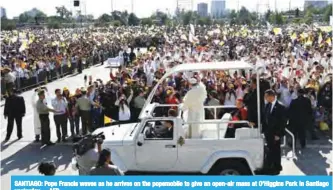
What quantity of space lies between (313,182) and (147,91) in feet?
22.6

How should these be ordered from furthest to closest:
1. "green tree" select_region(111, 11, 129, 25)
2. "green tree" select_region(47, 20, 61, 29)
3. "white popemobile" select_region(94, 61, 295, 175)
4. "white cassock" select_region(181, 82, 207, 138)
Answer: "green tree" select_region(111, 11, 129, 25) < "green tree" select_region(47, 20, 61, 29) < "white cassock" select_region(181, 82, 207, 138) < "white popemobile" select_region(94, 61, 295, 175)

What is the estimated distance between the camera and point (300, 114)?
1115 centimetres

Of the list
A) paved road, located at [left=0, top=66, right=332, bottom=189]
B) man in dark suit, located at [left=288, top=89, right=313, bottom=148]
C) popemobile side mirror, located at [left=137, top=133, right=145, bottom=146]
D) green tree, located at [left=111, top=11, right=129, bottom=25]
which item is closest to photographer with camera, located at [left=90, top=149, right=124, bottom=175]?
popemobile side mirror, located at [left=137, top=133, right=145, bottom=146]

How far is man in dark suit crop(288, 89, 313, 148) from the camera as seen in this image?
1112 centimetres

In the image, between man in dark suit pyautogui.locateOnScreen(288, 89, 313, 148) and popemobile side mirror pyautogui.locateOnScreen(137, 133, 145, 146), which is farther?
man in dark suit pyautogui.locateOnScreen(288, 89, 313, 148)

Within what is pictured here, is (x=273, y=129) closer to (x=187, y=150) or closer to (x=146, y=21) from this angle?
(x=187, y=150)

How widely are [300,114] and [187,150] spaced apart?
3.89 meters

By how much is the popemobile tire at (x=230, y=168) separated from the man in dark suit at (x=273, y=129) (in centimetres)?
53

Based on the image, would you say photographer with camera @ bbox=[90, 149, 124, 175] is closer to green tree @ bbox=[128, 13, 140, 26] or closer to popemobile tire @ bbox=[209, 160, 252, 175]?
popemobile tire @ bbox=[209, 160, 252, 175]

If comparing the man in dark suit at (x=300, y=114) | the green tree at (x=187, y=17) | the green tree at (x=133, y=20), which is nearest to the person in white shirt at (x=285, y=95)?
the man in dark suit at (x=300, y=114)

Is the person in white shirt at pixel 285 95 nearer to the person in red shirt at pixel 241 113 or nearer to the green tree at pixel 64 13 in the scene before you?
the person in red shirt at pixel 241 113

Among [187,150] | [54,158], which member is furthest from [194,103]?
[54,158]

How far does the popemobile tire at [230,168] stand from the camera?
8.21 m

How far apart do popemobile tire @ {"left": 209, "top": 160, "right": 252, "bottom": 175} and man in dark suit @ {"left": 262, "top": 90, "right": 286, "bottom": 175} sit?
0.53 meters
